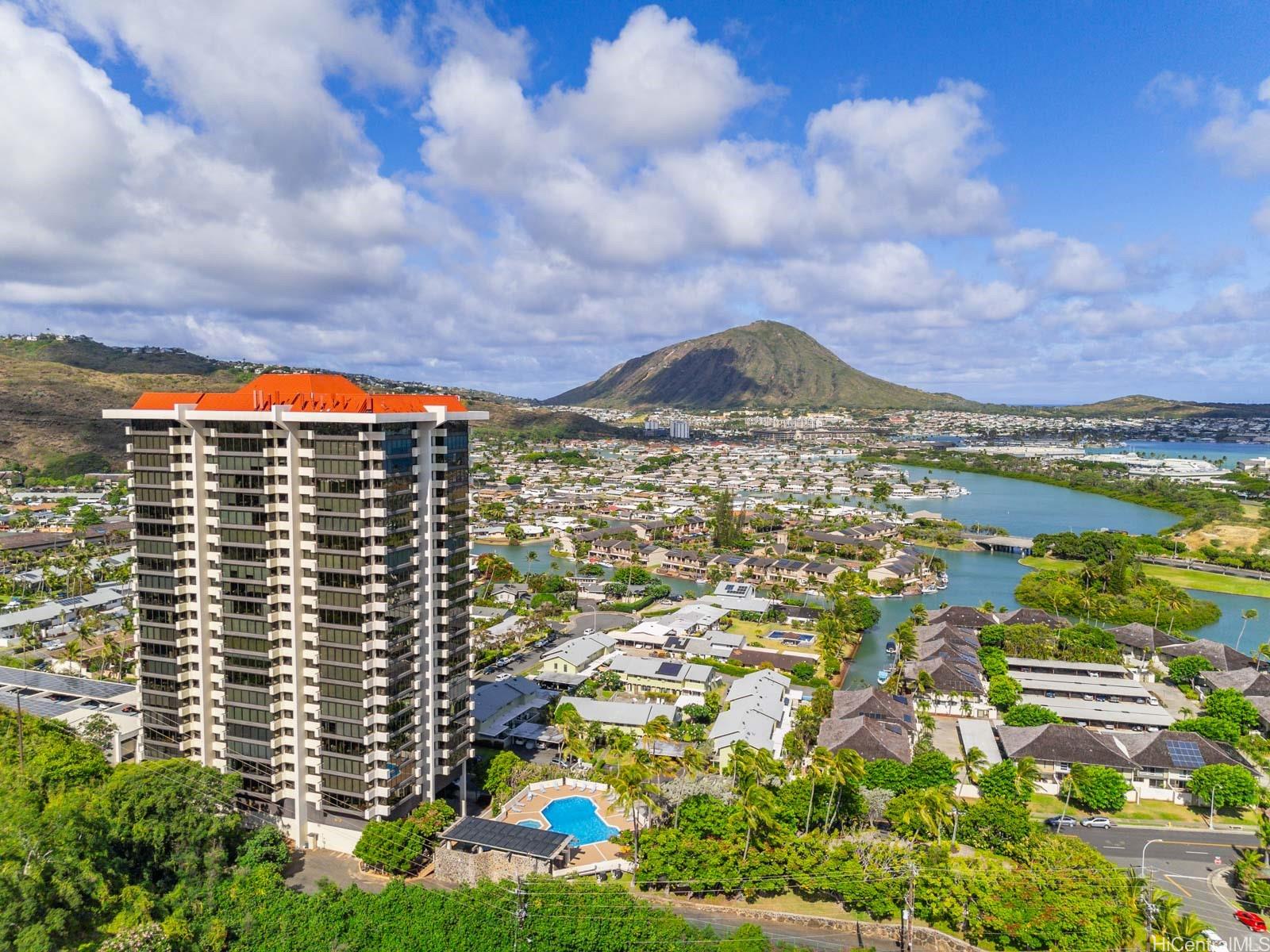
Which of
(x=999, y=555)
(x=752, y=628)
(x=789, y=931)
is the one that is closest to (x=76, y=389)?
(x=752, y=628)

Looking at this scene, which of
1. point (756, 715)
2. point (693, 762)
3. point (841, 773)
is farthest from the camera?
point (756, 715)

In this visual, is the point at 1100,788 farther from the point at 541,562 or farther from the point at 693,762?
the point at 541,562

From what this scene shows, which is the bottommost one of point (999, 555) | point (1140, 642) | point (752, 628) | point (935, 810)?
point (752, 628)

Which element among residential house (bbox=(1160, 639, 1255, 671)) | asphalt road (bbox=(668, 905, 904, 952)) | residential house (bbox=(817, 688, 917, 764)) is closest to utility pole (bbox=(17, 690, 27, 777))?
asphalt road (bbox=(668, 905, 904, 952))

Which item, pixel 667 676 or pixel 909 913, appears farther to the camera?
pixel 667 676

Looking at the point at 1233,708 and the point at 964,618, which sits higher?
the point at 1233,708

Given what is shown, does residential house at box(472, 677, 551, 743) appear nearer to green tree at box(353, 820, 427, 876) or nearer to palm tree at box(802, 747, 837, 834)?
green tree at box(353, 820, 427, 876)
